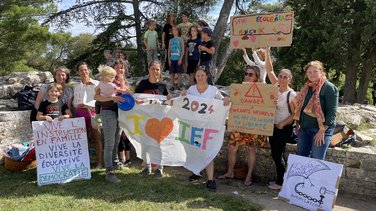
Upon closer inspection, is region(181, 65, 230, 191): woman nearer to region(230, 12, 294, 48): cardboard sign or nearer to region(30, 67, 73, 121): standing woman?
region(230, 12, 294, 48): cardboard sign

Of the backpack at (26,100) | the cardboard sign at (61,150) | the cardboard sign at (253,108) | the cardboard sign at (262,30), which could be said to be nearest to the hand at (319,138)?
the cardboard sign at (253,108)

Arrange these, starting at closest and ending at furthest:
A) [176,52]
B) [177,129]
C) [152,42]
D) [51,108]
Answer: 1. [51,108]
2. [177,129]
3. [176,52]
4. [152,42]

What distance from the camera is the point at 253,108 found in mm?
5227

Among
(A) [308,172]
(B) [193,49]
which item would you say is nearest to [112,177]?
(A) [308,172]

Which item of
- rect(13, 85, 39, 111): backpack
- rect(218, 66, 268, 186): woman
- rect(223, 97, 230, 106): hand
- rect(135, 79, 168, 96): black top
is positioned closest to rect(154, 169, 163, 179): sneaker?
rect(218, 66, 268, 186): woman

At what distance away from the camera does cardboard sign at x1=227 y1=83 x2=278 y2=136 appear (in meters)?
5.05

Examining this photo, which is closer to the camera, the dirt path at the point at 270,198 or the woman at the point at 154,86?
the dirt path at the point at 270,198

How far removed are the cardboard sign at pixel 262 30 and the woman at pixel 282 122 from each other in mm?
528

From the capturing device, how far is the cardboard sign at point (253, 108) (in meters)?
5.05

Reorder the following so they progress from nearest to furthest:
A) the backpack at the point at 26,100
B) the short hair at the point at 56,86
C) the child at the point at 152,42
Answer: the short hair at the point at 56,86 → the backpack at the point at 26,100 → the child at the point at 152,42

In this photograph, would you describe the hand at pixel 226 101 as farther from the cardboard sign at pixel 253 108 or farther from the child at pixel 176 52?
the child at pixel 176 52

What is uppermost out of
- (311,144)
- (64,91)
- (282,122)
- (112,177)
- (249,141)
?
(64,91)

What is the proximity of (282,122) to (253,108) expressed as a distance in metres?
0.46

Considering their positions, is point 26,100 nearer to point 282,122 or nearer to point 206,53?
point 206,53
